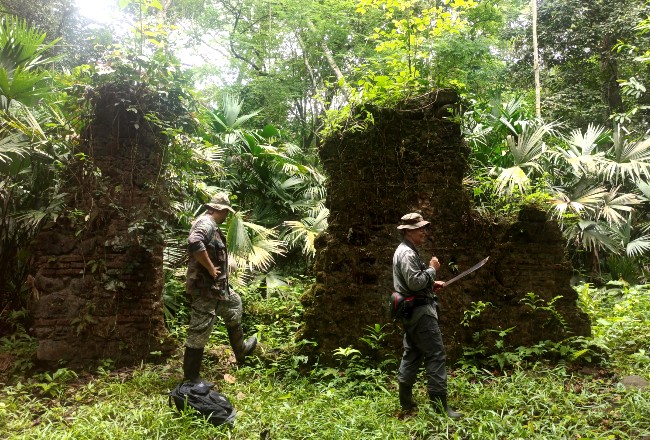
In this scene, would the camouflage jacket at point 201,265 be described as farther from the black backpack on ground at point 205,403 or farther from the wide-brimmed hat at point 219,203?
the black backpack on ground at point 205,403

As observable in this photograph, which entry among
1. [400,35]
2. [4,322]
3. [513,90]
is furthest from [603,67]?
[4,322]

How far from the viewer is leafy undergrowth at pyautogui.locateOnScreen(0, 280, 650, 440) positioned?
3.55m

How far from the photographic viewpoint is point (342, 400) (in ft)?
14.1

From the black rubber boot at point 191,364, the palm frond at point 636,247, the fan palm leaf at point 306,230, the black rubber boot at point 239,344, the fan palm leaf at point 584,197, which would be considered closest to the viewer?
the black rubber boot at point 191,364

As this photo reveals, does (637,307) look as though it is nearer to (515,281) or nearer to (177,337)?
(515,281)

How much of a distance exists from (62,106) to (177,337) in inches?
128

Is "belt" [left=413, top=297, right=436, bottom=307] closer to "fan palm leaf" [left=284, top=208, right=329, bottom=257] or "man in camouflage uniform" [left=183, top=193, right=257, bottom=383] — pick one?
"man in camouflage uniform" [left=183, top=193, right=257, bottom=383]

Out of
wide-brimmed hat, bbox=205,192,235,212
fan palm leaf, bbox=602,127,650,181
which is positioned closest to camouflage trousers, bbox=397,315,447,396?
wide-brimmed hat, bbox=205,192,235,212

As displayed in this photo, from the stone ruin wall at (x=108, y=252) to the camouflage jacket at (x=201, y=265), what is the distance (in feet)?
4.07

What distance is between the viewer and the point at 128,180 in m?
5.55

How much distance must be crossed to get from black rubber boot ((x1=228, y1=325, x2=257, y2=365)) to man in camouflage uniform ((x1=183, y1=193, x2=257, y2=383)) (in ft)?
0.79

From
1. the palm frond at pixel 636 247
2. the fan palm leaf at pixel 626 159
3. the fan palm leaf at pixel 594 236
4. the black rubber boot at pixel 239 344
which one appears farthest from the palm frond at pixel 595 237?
the black rubber boot at pixel 239 344

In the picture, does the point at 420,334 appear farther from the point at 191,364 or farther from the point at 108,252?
the point at 108,252

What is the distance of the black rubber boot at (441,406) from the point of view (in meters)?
3.78
